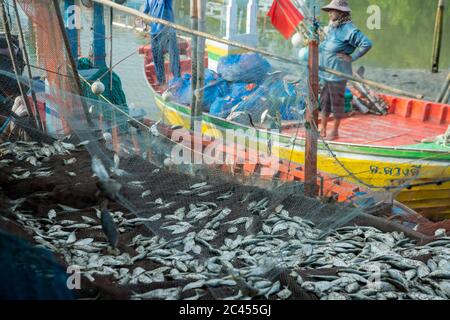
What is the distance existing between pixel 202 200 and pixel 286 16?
12.8 feet

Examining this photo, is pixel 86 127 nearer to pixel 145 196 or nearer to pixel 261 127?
pixel 145 196

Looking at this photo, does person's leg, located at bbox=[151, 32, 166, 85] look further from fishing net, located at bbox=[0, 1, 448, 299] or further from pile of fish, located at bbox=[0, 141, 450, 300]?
pile of fish, located at bbox=[0, 141, 450, 300]

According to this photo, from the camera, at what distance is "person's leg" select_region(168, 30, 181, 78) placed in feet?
25.6

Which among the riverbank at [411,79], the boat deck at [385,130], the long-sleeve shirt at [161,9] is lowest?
the riverbank at [411,79]

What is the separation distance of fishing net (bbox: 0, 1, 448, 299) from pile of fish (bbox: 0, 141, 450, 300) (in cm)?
1

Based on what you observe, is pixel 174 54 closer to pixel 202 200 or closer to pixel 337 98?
pixel 337 98

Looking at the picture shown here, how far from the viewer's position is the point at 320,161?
714cm

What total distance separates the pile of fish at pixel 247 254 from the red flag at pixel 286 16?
3685mm

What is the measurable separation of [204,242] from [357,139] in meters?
4.01

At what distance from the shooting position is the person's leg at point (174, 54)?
25.6 ft

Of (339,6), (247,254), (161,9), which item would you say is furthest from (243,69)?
(247,254)

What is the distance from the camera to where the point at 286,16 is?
26.7ft

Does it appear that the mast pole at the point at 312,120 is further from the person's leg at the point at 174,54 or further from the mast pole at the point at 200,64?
the person's leg at the point at 174,54

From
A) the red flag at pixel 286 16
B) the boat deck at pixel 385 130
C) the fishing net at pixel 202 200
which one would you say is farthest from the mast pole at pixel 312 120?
the red flag at pixel 286 16
